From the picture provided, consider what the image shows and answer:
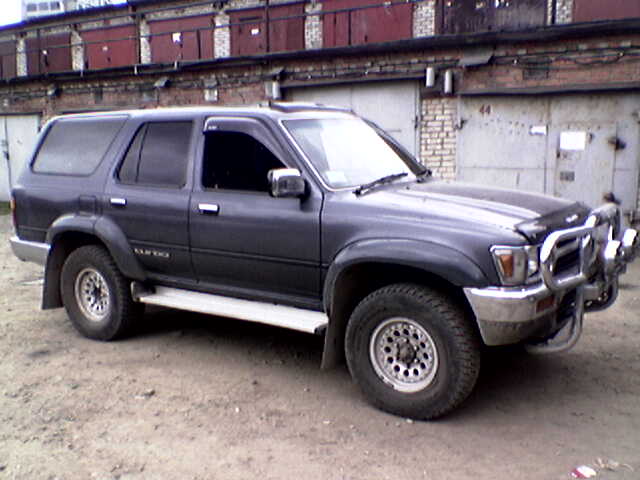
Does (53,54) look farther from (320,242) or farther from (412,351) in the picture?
(412,351)

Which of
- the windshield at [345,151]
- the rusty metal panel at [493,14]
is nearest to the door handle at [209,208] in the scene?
the windshield at [345,151]

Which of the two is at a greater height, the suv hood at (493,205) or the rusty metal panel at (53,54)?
the rusty metal panel at (53,54)

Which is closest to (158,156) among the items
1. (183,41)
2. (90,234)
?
(90,234)

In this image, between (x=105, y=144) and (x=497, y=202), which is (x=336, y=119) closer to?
(x=497, y=202)

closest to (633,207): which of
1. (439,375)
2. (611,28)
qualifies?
(611,28)

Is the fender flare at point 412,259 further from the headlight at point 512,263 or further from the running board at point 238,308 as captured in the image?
the running board at point 238,308

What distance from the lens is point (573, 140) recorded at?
1029 centimetres

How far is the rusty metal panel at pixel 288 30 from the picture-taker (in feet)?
63.2

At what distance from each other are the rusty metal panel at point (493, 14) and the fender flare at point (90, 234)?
12481mm

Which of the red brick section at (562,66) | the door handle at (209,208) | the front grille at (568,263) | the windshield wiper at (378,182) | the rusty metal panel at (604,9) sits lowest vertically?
the front grille at (568,263)

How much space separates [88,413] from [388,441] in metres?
1.96

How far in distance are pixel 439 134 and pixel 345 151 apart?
23.2 feet

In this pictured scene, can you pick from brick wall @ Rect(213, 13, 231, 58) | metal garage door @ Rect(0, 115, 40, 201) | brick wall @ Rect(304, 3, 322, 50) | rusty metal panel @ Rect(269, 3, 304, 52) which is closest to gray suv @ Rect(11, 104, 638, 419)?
brick wall @ Rect(304, 3, 322, 50)

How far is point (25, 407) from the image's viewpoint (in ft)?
14.2
